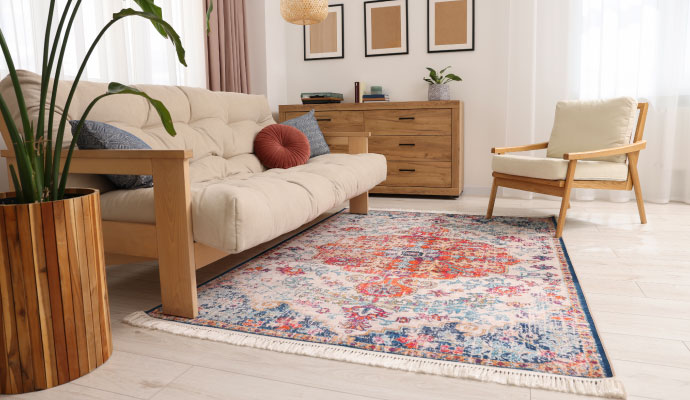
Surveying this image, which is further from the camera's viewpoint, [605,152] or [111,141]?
[605,152]

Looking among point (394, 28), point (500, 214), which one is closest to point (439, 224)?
point (500, 214)

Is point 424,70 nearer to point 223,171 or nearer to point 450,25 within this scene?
point 450,25

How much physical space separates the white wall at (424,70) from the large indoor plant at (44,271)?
331cm

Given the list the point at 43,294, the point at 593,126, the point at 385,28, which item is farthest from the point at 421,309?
the point at 385,28

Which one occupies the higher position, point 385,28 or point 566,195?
point 385,28

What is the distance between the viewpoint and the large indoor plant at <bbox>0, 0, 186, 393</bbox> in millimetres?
1199

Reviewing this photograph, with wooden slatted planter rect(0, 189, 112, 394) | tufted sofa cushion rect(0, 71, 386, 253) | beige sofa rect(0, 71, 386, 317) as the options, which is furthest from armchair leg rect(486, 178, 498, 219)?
wooden slatted planter rect(0, 189, 112, 394)

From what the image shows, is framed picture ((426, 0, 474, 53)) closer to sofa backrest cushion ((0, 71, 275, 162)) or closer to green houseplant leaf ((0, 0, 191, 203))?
sofa backrest cushion ((0, 71, 275, 162))

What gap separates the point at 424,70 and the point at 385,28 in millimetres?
513

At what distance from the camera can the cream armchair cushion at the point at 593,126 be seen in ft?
10.0

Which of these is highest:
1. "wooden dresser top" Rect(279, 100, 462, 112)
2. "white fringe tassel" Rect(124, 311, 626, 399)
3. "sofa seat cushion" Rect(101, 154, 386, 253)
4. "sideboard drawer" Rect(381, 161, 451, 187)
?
"wooden dresser top" Rect(279, 100, 462, 112)

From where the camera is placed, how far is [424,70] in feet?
14.2

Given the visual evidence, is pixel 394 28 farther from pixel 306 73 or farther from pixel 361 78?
pixel 306 73

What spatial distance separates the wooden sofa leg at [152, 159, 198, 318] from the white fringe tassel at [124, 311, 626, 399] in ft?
0.26
